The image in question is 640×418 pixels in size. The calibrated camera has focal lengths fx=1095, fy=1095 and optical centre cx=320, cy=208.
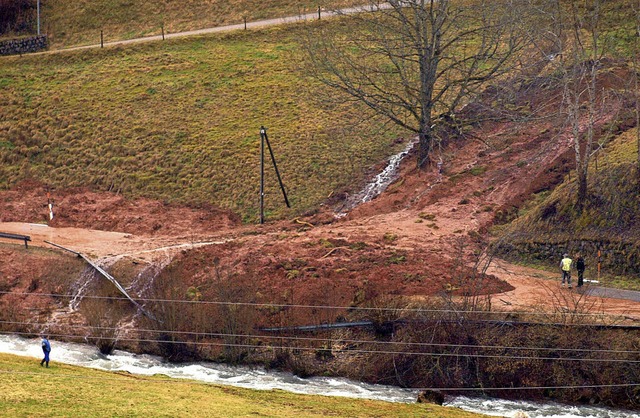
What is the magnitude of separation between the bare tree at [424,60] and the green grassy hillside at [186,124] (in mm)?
2898

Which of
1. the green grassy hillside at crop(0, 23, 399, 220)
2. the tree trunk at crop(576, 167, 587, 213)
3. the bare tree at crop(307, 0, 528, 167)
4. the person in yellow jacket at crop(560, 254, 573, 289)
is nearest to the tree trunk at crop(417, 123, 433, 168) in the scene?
the bare tree at crop(307, 0, 528, 167)

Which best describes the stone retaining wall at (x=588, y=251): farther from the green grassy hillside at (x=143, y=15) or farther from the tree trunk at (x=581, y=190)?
the green grassy hillside at (x=143, y=15)

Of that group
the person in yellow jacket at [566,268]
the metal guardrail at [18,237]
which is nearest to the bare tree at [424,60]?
the person in yellow jacket at [566,268]

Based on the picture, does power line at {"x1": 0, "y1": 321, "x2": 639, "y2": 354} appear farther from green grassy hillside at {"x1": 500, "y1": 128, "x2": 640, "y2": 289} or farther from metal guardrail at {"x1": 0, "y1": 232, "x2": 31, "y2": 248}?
metal guardrail at {"x1": 0, "y1": 232, "x2": 31, "y2": 248}

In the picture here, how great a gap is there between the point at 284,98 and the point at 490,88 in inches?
496

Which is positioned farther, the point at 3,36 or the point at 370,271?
the point at 3,36

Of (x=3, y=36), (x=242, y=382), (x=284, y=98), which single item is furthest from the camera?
(x=3, y=36)

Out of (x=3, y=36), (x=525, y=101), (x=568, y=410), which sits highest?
(x=3, y=36)

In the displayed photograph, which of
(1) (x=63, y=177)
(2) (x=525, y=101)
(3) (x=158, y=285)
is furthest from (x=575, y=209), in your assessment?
(1) (x=63, y=177)

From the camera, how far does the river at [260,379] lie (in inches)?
1532

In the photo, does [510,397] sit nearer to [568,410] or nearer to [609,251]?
[568,410]

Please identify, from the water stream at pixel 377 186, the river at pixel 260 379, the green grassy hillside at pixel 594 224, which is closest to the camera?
the river at pixel 260 379

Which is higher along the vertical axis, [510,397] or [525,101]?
[525,101]

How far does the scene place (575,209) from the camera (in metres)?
48.7
